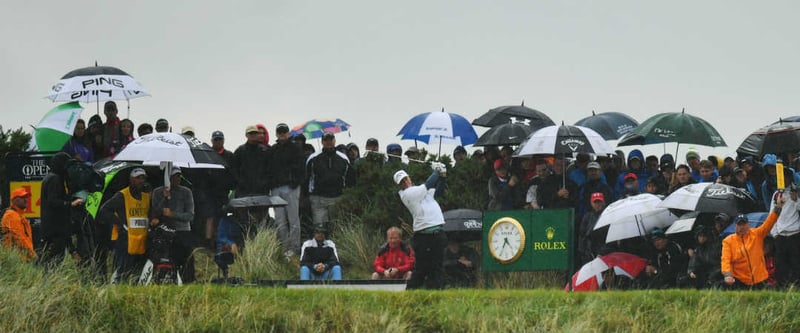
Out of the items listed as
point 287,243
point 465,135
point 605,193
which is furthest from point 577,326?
point 465,135

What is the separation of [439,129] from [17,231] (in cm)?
916

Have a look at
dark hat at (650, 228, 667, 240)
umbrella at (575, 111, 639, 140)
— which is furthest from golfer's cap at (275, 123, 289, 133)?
dark hat at (650, 228, 667, 240)

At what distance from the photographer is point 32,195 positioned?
2773 centimetres

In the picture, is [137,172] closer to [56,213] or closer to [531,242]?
[56,213]

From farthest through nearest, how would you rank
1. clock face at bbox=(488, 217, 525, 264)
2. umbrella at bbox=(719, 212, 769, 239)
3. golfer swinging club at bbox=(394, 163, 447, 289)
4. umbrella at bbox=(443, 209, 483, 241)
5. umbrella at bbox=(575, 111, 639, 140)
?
umbrella at bbox=(575, 111, 639, 140) → umbrella at bbox=(443, 209, 483, 241) → golfer swinging club at bbox=(394, 163, 447, 289) → clock face at bbox=(488, 217, 525, 264) → umbrella at bbox=(719, 212, 769, 239)

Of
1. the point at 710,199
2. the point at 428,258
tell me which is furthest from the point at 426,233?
the point at 710,199

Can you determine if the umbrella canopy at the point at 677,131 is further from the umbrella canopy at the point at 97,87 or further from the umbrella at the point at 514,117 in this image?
the umbrella canopy at the point at 97,87

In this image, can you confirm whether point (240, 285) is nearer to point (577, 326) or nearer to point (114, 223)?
point (114, 223)

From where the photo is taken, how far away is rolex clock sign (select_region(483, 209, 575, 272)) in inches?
995

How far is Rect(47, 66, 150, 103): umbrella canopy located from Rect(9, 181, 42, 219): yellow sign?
235 cm

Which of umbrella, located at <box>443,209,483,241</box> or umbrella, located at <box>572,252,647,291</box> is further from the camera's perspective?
umbrella, located at <box>443,209,483,241</box>

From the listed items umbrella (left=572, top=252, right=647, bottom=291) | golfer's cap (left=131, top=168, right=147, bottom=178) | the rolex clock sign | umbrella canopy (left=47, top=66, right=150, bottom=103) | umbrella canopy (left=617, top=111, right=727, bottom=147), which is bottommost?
umbrella (left=572, top=252, right=647, bottom=291)

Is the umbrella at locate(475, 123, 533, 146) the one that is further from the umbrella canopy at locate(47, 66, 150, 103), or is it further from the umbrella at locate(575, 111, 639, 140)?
the umbrella canopy at locate(47, 66, 150, 103)

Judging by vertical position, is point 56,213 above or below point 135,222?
above
